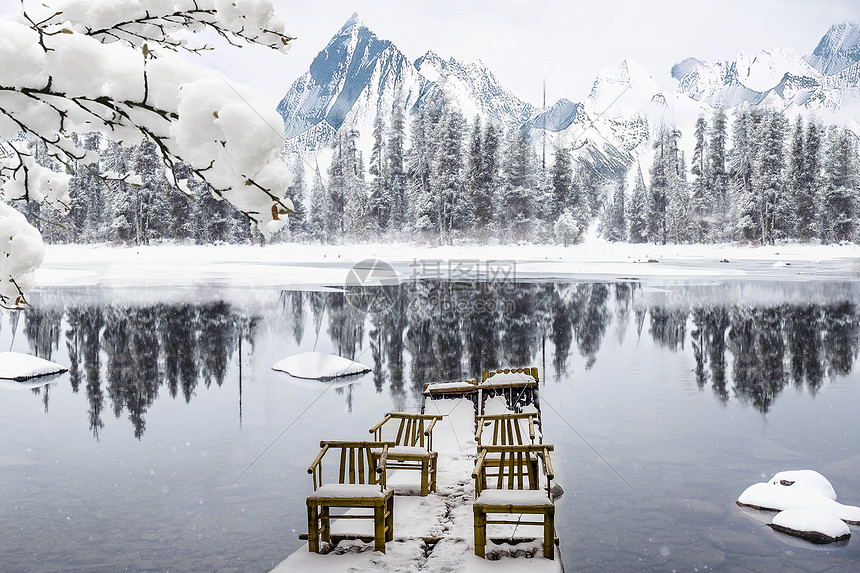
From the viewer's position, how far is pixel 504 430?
9367mm

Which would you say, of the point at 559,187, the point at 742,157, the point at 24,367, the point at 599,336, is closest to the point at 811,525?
the point at 599,336

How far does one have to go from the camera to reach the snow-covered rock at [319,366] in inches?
739

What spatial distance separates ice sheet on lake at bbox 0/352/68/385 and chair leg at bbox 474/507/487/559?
664 inches

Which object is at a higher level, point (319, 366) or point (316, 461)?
point (316, 461)

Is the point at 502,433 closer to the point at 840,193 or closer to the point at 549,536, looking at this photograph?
the point at 549,536

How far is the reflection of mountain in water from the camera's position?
1775 cm

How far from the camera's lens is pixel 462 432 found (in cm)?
1123

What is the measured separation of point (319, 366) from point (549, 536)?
13.5 metres

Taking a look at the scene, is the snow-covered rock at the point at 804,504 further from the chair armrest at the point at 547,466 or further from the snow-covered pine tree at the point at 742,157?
the snow-covered pine tree at the point at 742,157

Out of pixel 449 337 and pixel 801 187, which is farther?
pixel 801 187

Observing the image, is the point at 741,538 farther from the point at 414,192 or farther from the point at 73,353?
the point at 414,192

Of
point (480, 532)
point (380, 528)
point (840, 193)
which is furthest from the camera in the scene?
point (840, 193)

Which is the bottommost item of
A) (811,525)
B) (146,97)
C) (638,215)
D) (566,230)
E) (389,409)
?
(811,525)

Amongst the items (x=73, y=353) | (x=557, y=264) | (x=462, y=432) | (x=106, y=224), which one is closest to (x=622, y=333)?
(x=462, y=432)
